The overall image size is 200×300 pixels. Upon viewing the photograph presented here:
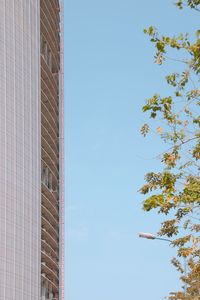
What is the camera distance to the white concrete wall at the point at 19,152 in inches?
1941

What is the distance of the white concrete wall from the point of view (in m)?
49.3

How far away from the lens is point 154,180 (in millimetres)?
16672

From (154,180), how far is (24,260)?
37.8 m

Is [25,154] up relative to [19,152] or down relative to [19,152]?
up

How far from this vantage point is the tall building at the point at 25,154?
49.6 m

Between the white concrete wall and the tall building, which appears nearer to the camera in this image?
the white concrete wall

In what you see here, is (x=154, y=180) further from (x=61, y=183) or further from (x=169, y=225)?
(x=61, y=183)

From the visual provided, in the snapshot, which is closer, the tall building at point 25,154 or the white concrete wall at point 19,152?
the white concrete wall at point 19,152

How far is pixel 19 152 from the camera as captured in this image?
53.1 meters

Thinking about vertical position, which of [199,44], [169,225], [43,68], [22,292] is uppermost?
[43,68]

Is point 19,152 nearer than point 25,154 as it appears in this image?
Yes

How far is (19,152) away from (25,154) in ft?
5.21

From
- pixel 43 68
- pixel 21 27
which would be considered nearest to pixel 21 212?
pixel 21 27

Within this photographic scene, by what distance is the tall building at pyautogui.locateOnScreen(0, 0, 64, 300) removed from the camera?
4962 centimetres
